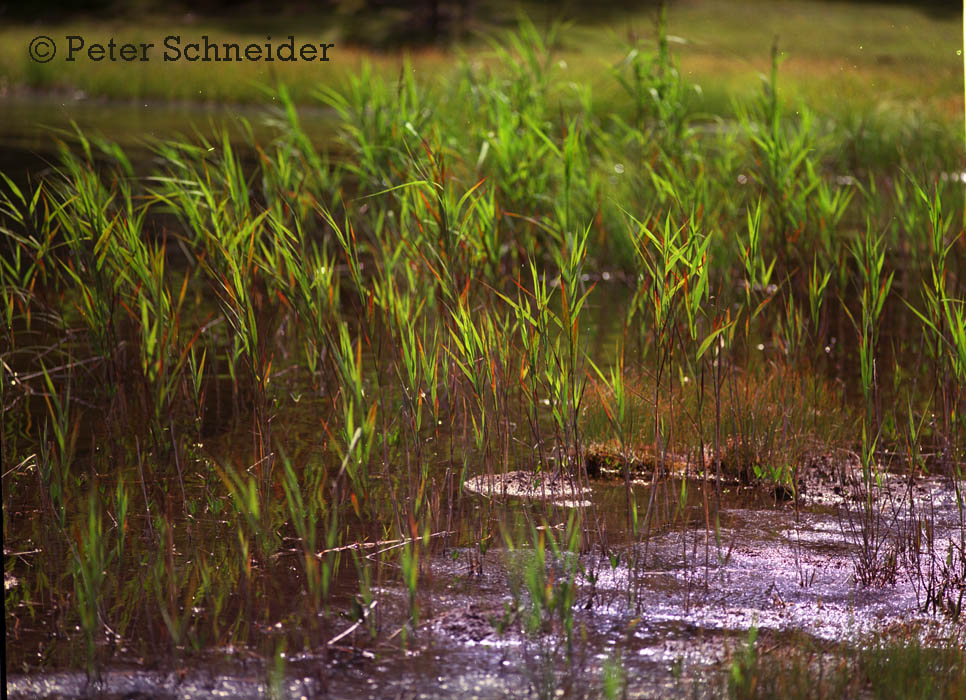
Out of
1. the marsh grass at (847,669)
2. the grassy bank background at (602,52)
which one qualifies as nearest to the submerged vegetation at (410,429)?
the marsh grass at (847,669)

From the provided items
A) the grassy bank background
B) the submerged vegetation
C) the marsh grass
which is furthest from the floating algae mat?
the grassy bank background

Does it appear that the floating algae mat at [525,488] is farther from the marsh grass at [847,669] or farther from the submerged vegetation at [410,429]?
the marsh grass at [847,669]

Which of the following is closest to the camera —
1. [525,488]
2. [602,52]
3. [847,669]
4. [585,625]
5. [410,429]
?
[847,669]

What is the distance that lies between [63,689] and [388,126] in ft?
11.2

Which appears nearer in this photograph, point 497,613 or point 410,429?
point 497,613

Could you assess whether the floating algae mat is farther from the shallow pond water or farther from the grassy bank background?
the grassy bank background

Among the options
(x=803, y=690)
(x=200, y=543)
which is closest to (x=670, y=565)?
(x=803, y=690)

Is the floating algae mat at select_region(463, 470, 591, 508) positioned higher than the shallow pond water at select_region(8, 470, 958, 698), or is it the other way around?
the floating algae mat at select_region(463, 470, 591, 508)

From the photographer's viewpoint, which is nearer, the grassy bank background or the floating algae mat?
the floating algae mat

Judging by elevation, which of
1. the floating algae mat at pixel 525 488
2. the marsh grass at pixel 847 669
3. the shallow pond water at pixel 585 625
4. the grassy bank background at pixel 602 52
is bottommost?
the marsh grass at pixel 847 669

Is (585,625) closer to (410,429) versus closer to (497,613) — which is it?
(497,613)

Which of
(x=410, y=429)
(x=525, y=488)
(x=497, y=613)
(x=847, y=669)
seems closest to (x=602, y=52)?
(x=525, y=488)

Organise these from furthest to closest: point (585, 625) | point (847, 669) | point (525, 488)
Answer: point (525, 488) < point (585, 625) < point (847, 669)

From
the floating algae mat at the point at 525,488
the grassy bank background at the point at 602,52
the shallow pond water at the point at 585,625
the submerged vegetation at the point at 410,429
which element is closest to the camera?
the shallow pond water at the point at 585,625
